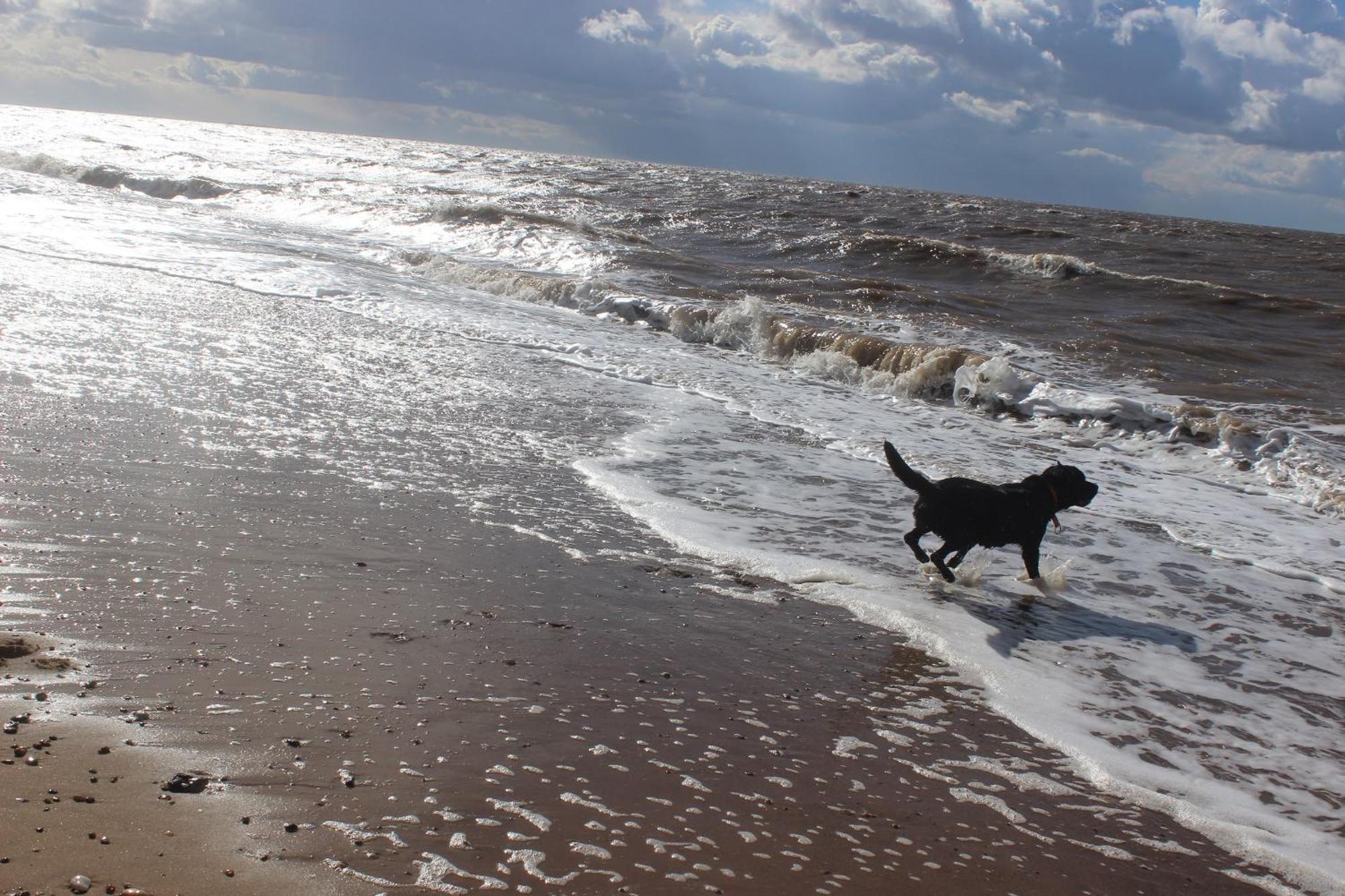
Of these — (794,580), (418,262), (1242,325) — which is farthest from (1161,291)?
(794,580)

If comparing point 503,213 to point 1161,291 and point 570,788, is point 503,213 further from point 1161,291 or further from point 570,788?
point 570,788

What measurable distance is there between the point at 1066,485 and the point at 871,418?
178 inches

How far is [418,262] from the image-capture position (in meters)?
19.4

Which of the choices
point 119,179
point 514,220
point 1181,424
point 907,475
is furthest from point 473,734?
point 119,179

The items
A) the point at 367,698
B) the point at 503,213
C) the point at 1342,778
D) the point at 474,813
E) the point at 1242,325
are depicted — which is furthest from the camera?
the point at 503,213

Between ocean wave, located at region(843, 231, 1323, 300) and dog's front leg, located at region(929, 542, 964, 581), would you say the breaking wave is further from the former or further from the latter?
dog's front leg, located at region(929, 542, 964, 581)

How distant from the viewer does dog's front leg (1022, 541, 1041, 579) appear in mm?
5699

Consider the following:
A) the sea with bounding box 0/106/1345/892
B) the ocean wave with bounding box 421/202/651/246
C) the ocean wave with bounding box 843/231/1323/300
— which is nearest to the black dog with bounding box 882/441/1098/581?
the sea with bounding box 0/106/1345/892

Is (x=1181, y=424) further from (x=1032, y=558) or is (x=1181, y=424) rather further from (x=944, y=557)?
(x=944, y=557)

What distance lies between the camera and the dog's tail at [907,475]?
5484 millimetres

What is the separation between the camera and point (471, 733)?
3.29 m

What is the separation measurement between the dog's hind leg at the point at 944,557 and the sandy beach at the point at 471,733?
2.90 feet

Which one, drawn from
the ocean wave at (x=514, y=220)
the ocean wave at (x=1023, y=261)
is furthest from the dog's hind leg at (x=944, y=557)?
the ocean wave at (x=514, y=220)

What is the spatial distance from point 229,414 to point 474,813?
493cm
